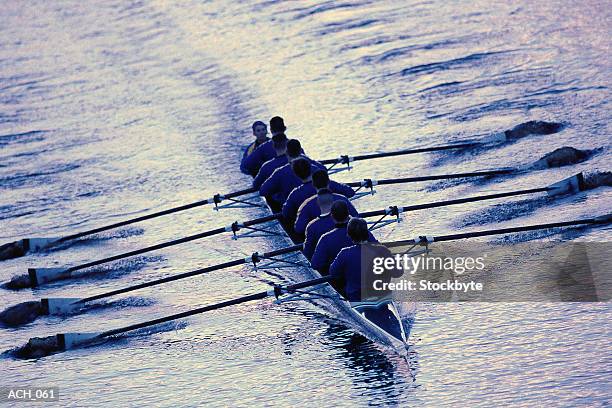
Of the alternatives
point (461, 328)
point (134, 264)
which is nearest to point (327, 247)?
point (461, 328)

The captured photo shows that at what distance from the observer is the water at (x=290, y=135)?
13.7 metres

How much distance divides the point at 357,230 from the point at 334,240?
0.78 meters

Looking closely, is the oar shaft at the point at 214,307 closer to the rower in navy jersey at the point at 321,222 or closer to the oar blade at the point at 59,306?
the rower in navy jersey at the point at 321,222

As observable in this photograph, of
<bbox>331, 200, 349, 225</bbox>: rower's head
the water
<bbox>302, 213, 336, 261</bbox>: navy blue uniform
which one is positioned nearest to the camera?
the water

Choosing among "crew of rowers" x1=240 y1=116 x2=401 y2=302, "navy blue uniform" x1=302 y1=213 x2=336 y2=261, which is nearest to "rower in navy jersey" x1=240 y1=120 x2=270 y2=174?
"crew of rowers" x1=240 y1=116 x2=401 y2=302

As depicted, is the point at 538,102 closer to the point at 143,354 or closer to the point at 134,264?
the point at 134,264

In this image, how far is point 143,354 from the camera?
15312 millimetres

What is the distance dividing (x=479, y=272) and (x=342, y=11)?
70.8 feet

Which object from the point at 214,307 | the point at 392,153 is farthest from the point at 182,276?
the point at 392,153

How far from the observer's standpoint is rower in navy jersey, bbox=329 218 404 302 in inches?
558

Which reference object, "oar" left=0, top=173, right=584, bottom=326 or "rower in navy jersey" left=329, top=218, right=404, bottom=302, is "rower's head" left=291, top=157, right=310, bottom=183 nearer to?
"oar" left=0, top=173, right=584, bottom=326

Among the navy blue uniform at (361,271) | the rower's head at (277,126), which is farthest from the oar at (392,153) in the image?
the navy blue uniform at (361,271)

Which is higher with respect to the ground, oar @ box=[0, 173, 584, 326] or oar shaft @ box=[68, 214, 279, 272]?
oar shaft @ box=[68, 214, 279, 272]

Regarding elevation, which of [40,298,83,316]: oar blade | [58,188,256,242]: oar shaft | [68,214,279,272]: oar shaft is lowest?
[40,298,83,316]: oar blade
